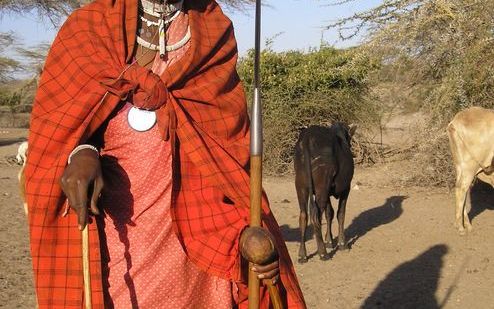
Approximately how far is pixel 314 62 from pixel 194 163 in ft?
41.5

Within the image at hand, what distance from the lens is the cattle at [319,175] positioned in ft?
24.3

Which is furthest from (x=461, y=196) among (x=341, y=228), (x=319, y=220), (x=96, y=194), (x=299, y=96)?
(x=96, y=194)

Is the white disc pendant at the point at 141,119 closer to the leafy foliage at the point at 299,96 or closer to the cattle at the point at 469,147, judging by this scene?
the cattle at the point at 469,147

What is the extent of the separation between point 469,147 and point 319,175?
240cm

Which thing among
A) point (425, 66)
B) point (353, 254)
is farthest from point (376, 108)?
point (353, 254)

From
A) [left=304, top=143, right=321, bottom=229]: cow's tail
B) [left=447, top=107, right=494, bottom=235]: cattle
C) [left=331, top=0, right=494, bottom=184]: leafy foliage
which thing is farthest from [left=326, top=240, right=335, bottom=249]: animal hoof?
[left=331, top=0, right=494, bottom=184]: leafy foliage

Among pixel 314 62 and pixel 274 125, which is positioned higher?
Result: pixel 314 62

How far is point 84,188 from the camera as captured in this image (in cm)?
191

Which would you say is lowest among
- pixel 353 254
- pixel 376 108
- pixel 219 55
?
pixel 353 254

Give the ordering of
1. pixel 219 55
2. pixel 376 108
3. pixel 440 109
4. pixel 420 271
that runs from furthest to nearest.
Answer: pixel 376 108, pixel 440 109, pixel 420 271, pixel 219 55

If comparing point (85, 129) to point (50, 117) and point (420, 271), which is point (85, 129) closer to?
point (50, 117)

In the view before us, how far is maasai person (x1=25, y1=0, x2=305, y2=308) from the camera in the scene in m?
2.09

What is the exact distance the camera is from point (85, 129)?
2.08 metres

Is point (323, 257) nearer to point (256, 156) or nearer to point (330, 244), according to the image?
point (330, 244)
